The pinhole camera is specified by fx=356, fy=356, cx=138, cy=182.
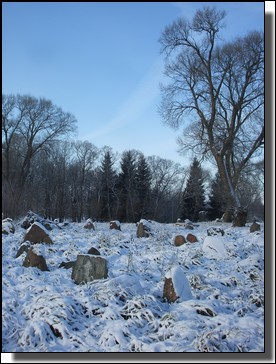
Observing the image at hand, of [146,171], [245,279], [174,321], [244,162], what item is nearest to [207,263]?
[245,279]

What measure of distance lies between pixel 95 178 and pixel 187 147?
54.2 ft

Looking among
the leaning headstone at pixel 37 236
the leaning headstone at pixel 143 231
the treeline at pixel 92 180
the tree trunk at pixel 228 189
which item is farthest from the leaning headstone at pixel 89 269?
the treeline at pixel 92 180

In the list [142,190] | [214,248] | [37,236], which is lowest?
[214,248]

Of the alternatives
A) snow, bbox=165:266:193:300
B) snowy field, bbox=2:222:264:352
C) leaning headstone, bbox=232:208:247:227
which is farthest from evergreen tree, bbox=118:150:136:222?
snow, bbox=165:266:193:300

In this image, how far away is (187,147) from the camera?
58.1 ft

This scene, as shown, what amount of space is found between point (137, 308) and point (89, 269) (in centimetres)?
141

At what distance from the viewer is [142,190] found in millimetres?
Result: 31344

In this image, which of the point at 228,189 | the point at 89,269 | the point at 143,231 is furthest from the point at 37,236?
the point at 228,189

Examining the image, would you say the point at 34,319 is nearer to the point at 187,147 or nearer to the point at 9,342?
the point at 9,342

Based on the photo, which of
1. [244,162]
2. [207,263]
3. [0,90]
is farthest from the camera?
[244,162]

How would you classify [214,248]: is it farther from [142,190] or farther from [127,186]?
[142,190]

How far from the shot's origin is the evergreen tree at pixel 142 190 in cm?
2865

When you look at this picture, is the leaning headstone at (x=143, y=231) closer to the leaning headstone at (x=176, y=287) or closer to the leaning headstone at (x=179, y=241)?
the leaning headstone at (x=179, y=241)

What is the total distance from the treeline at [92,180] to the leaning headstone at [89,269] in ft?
56.0
